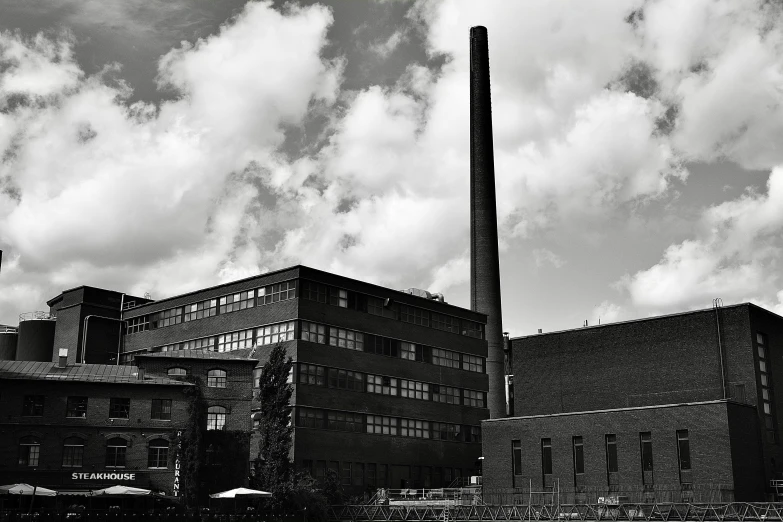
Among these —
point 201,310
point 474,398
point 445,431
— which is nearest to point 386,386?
point 445,431

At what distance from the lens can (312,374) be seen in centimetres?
6612

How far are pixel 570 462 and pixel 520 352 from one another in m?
19.1

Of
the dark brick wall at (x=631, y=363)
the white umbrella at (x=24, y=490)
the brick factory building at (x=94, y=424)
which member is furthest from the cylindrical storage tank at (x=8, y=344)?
the dark brick wall at (x=631, y=363)

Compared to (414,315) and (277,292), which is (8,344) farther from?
(414,315)

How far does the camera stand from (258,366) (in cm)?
6706

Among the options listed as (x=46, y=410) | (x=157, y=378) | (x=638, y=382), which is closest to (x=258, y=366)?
(x=157, y=378)

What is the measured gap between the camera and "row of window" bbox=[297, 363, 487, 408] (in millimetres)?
66375

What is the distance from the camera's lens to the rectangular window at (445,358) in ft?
255

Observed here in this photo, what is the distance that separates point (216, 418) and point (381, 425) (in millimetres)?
17869

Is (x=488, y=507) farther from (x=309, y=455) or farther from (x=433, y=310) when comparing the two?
(x=433, y=310)

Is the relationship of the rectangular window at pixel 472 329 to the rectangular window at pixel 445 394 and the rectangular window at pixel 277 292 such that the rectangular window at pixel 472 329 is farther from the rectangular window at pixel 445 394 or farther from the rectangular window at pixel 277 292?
the rectangular window at pixel 277 292

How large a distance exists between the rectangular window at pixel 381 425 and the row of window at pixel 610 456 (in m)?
11.1

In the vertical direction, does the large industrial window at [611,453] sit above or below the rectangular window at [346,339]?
below

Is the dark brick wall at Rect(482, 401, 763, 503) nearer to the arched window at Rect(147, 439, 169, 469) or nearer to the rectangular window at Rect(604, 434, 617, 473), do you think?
the rectangular window at Rect(604, 434, 617, 473)
